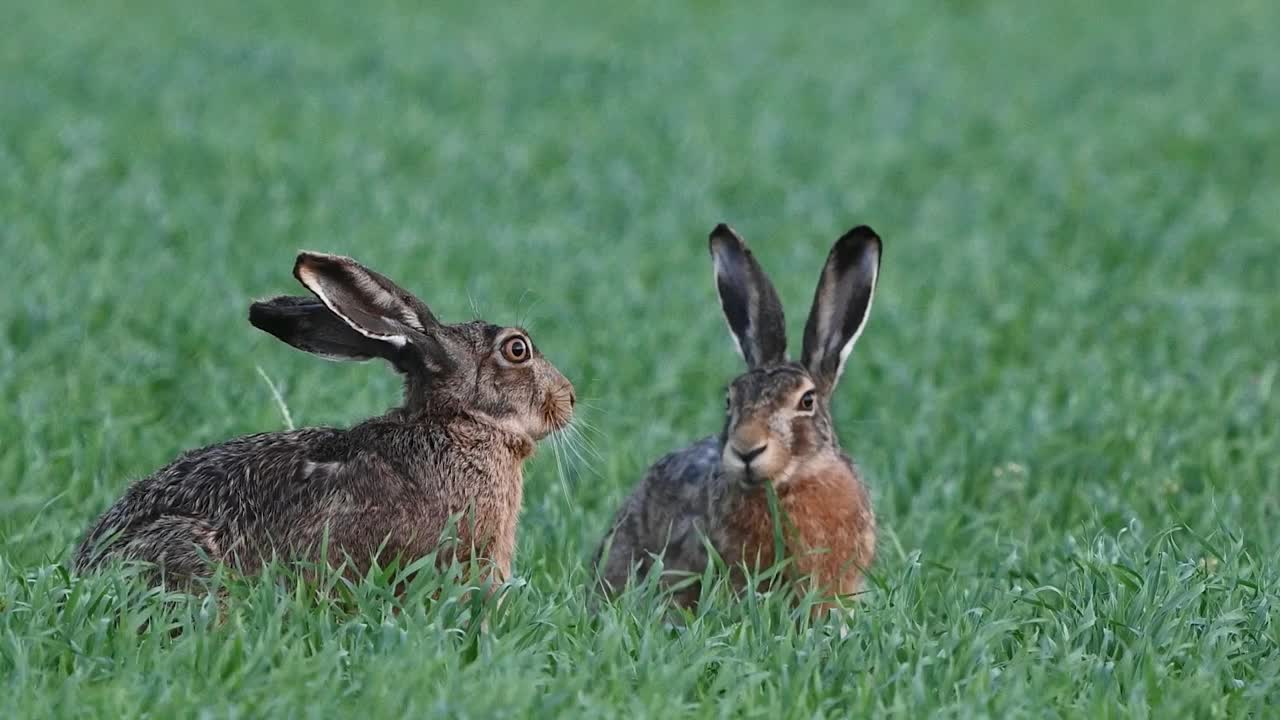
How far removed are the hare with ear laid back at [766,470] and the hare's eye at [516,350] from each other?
601 millimetres

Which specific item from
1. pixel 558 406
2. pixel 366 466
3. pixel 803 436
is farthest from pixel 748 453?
pixel 366 466

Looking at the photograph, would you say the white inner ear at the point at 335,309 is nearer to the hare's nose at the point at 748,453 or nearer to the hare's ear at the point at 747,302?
the hare's nose at the point at 748,453

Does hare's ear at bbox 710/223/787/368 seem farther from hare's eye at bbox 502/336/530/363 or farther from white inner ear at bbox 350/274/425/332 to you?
white inner ear at bbox 350/274/425/332

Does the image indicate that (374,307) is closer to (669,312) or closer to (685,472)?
(685,472)

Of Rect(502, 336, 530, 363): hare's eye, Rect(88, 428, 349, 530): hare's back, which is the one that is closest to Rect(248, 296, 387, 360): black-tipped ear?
Rect(88, 428, 349, 530): hare's back

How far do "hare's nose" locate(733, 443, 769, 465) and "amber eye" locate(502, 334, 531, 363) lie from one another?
2.01 feet

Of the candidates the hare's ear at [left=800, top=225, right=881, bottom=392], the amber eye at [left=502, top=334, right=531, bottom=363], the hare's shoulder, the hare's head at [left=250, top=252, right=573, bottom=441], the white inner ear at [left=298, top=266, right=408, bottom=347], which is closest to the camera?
the white inner ear at [left=298, top=266, right=408, bottom=347]

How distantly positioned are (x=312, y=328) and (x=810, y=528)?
1.49 meters

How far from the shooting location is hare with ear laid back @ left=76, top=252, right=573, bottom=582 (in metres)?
4.66

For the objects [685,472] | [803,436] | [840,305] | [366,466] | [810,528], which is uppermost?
[840,305]

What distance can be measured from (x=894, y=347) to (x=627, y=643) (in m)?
5.29

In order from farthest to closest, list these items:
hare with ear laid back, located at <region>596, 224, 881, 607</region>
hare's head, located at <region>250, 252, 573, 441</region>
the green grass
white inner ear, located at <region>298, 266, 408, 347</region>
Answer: hare with ear laid back, located at <region>596, 224, 881, 607</region>, hare's head, located at <region>250, 252, 573, 441</region>, white inner ear, located at <region>298, 266, 408, 347</region>, the green grass

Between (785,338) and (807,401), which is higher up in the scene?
(785,338)

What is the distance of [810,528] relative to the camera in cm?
542
